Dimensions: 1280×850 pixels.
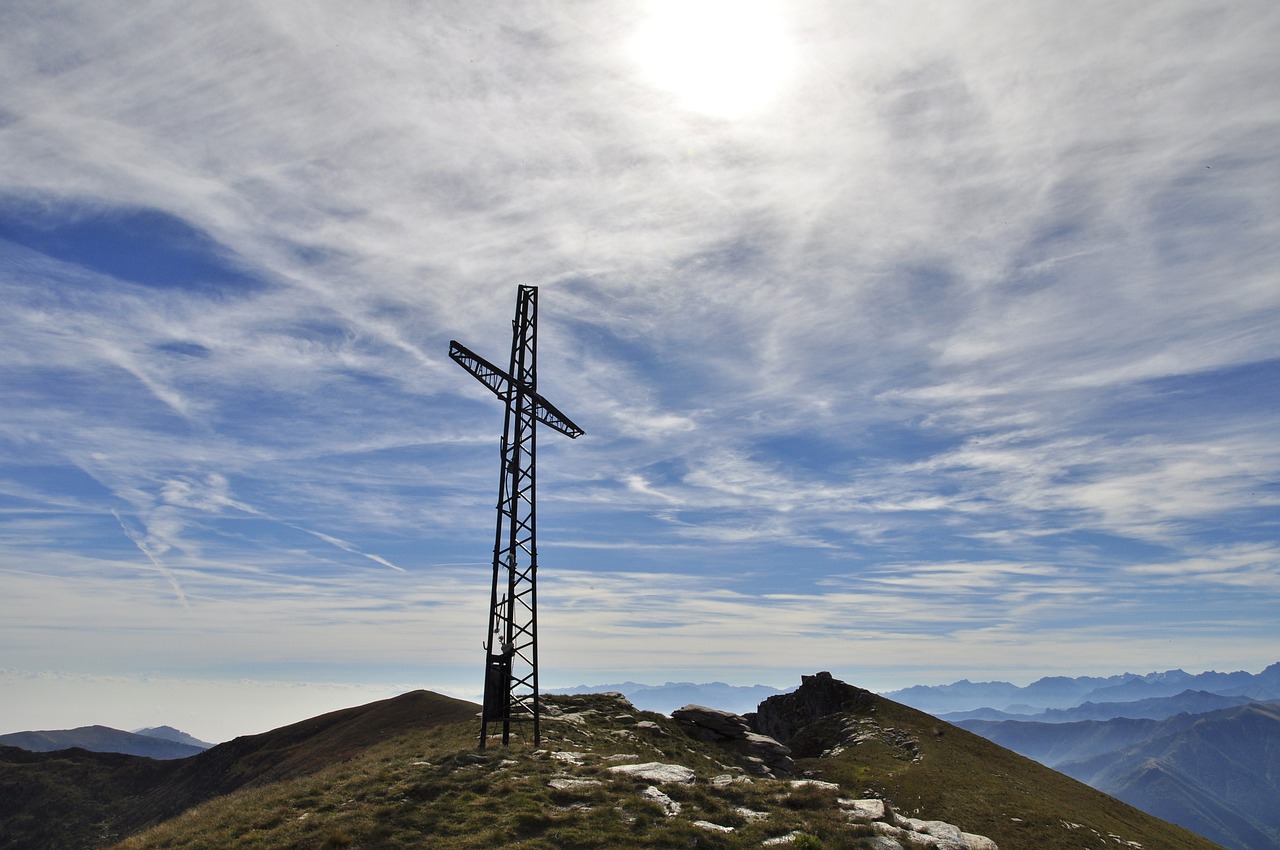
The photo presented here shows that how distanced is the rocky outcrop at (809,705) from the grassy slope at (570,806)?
100 ft

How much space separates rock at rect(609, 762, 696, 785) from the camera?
28.6 m

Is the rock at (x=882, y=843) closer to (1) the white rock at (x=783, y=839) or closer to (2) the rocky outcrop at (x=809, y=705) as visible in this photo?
(1) the white rock at (x=783, y=839)

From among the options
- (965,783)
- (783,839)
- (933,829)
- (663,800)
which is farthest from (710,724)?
(783,839)

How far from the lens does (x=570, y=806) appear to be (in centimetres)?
2441

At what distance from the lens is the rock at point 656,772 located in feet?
93.7

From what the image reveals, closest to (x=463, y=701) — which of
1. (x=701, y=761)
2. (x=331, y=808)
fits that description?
(x=701, y=761)

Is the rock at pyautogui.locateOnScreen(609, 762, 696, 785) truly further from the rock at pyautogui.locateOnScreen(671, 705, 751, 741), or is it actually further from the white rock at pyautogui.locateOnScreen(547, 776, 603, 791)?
the rock at pyautogui.locateOnScreen(671, 705, 751, 741)

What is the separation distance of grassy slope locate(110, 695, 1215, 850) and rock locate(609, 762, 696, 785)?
2.89 feet

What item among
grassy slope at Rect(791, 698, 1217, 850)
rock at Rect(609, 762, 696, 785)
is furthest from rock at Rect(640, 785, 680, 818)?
grassy slope at Rect(791, 698, 1217, 850)

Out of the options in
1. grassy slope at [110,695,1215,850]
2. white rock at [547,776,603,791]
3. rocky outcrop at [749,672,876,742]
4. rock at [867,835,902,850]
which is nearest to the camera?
grassy slope at [110,695,1215,850]

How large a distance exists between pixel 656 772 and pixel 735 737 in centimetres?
2838

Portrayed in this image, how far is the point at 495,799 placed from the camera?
24.7 meters

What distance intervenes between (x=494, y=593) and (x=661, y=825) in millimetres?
16320

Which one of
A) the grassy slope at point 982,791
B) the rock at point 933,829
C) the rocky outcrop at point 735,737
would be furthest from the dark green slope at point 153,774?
the rock at point 933,829
